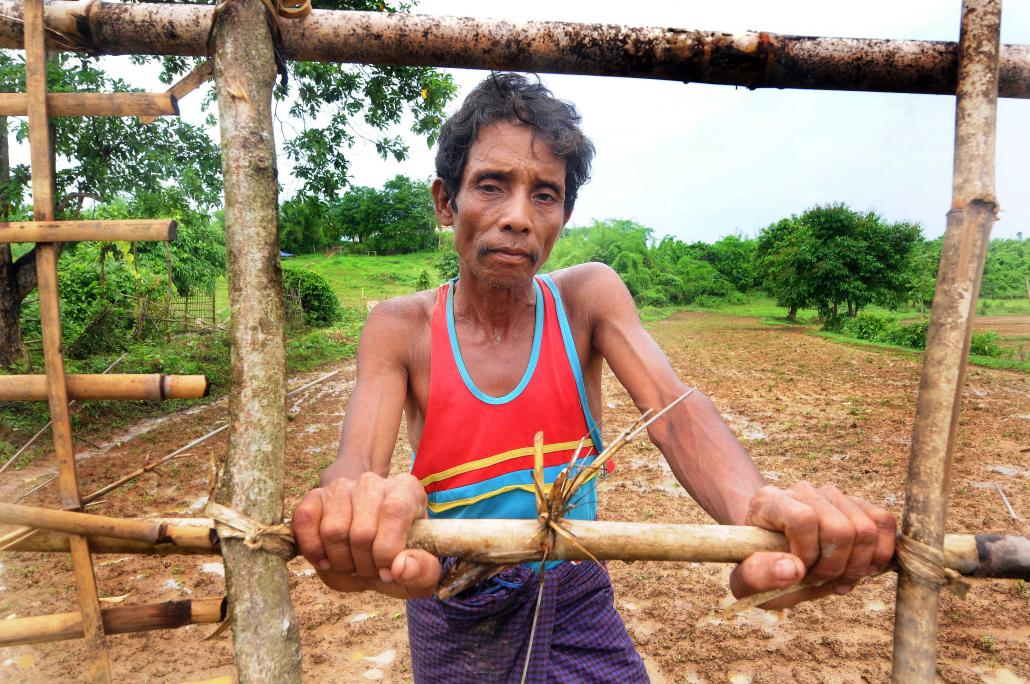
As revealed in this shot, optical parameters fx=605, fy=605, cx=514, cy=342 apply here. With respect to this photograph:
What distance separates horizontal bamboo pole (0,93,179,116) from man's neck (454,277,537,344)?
96 cm

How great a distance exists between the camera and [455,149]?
1.99 m

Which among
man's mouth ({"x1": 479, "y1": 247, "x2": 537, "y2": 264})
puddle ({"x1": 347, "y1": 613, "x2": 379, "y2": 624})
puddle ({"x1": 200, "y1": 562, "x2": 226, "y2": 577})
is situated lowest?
puddle ({"x1": 347, "y1": 613, "x2": 379, "y2": 624})

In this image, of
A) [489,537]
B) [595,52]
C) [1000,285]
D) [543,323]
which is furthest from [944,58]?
[1000,285]

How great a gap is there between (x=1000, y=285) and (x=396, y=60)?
101 ft

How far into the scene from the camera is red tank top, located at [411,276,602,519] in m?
1.88

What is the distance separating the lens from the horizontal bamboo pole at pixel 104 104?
1353mm

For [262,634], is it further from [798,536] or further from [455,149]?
[455,149]

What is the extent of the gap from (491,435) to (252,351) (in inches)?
31.5

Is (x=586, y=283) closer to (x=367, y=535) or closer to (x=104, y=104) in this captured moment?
(x=367, y=535)

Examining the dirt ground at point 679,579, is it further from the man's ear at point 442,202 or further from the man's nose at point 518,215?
the man's ear at point 442,202

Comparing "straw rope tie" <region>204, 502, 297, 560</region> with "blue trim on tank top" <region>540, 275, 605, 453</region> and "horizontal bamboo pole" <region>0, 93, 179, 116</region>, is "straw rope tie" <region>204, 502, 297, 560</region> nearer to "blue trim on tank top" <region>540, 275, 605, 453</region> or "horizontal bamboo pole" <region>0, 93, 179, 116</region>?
A: "horizontal bamboo pole" <region>0, 93, 179, 116</region>

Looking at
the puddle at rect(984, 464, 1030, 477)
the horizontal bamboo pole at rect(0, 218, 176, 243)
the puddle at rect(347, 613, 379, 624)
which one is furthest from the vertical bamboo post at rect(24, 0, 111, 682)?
the puddle at rect(984, 464, 1030, 477)

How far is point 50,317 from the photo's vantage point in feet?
4.39

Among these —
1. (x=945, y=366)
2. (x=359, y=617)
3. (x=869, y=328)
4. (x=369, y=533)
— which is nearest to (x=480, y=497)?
(x=369, y=533)
